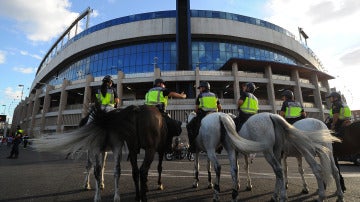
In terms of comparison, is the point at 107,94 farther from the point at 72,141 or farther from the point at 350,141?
the point at 350,141

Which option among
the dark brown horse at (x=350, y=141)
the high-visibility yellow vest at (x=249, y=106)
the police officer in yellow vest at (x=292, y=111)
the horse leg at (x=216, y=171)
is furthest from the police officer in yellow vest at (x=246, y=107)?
the dark brown horse at (x=350, y=141)

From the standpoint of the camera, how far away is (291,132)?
13.7 feet

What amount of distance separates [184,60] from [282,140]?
34084 mm

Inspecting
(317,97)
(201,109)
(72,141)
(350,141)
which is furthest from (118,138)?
(317,97)

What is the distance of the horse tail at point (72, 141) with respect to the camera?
148 inches

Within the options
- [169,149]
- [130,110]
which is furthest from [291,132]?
[130,110]

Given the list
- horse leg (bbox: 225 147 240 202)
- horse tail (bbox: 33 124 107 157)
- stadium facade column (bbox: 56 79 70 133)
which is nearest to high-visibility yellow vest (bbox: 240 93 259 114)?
horse leg (bbox: 225 147 240 202)

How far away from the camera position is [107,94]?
5.67 metres

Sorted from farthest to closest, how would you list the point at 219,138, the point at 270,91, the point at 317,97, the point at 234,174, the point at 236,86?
the point at 317,97 < the point at 270,91 < the point at 236,86 < the point at 219,138 < the point at 234,174

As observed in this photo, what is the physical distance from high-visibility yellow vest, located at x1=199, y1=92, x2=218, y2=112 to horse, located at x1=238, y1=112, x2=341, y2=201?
1.33 metres

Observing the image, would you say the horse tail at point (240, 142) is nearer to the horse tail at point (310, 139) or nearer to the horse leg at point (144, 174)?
the horse tail at point (310, 139)

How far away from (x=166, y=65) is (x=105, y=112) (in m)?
36.3

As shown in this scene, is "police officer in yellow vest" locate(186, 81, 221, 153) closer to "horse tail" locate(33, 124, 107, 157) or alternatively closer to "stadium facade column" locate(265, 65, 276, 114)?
"horse tail" locate(33, 124, 107, 157)

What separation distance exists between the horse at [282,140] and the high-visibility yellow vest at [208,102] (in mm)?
1329
